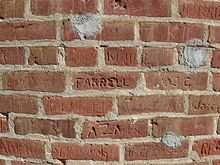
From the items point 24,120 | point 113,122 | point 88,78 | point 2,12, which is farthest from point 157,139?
point 2,12

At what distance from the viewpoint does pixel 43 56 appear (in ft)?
4.19

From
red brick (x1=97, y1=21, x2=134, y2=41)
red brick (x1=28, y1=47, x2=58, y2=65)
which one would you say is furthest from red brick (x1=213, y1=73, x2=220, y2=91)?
red brick (x1=28, y1=47, x2=58, y2=65)

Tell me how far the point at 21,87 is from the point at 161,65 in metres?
0.48

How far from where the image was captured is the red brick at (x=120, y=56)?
126 centimetres

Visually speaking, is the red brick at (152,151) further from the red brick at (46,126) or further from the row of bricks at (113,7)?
the row of bricks at (113,7)

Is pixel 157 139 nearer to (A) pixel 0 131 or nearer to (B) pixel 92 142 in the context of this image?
(B) pixel 92 142

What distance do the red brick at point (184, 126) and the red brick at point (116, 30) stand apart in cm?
31

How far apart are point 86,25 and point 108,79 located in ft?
0.63

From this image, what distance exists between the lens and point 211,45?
132 centimetres

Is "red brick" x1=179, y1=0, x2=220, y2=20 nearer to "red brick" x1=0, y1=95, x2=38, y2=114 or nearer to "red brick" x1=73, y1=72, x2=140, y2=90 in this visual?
"red brick" x1=73, y1=72, x2=140, y2=90

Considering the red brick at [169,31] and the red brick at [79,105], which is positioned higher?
the red brick at [169,31]

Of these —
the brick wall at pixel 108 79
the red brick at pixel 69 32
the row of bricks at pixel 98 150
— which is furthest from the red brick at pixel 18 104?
the red brick at pixel 69 32

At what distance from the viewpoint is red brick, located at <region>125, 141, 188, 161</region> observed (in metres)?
1.30

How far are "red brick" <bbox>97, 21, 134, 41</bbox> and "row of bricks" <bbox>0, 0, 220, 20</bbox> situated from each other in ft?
0.11
